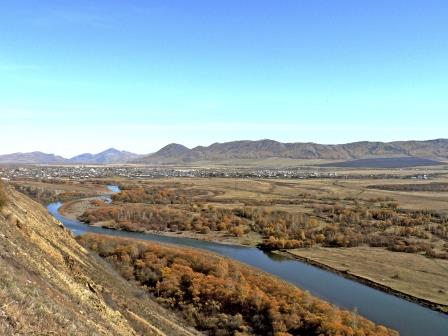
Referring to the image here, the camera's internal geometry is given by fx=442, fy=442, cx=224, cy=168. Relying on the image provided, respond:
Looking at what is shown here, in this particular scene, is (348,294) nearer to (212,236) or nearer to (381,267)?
(381,267)

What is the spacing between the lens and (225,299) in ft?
118

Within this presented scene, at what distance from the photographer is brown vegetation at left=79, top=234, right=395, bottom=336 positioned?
32438mm

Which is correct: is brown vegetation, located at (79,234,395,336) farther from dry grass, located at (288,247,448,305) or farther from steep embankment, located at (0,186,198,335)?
dry grass, located at (288,247,448,305)

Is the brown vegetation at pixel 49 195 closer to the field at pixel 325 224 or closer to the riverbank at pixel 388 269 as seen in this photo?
the field at pixel 325 224

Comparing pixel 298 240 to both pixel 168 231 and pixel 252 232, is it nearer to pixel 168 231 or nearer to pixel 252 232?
pixel 252 232

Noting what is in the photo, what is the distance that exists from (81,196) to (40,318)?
376 ft

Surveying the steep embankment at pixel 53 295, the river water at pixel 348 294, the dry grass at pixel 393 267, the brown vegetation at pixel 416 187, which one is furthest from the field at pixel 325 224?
the steep embankment at pixel 53 295

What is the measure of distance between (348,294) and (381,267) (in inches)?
418

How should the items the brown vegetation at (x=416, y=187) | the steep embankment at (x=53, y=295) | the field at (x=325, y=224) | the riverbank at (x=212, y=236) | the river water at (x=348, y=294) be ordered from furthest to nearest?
the brown vegetation at (x=416, y=187), the riverbank at (x=212, y=236), the field at (x=325, y=224), the river water at (x=348, y=294), the steep embankment at (x=53, y=295)

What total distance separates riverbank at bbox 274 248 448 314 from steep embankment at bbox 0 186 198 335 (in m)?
27.3

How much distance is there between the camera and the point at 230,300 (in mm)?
35906

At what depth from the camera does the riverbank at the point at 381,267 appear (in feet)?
145

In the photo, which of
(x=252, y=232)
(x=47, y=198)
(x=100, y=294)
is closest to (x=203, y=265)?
(x=100, y=294)

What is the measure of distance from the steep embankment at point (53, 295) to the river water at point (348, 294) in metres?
20.5
